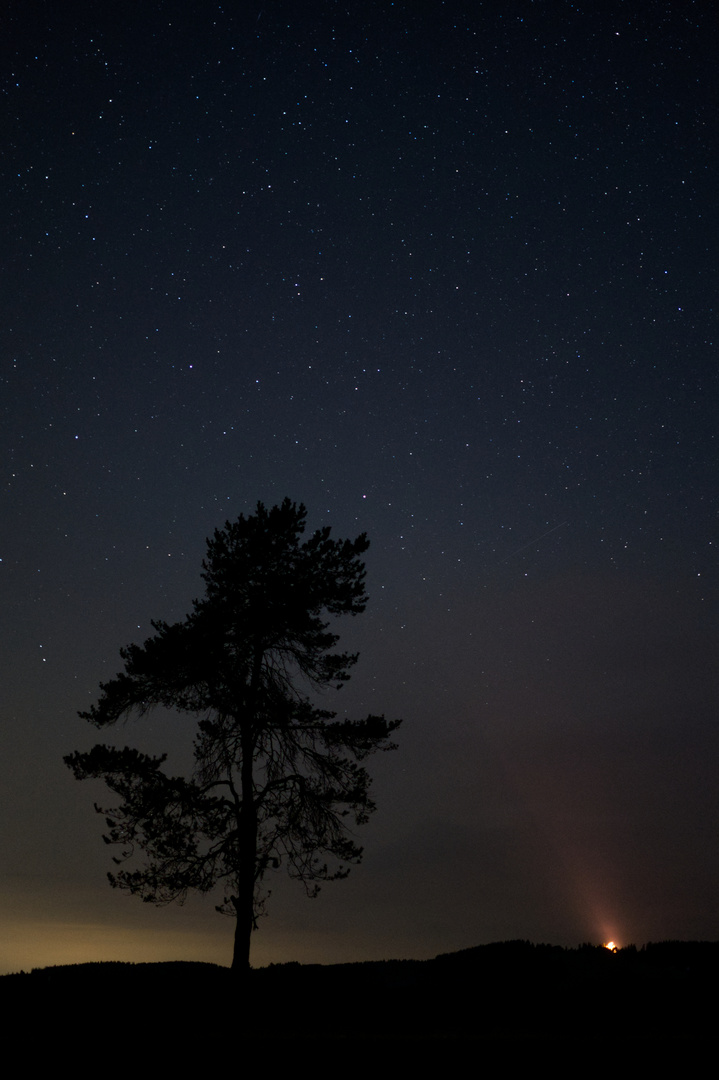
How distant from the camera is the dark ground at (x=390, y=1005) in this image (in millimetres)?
Result: 12383

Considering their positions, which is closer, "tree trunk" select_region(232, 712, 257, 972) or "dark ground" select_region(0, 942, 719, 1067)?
"dark ground" select_region(0, 942, 719, 1067)

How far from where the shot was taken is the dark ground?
12.4 metres

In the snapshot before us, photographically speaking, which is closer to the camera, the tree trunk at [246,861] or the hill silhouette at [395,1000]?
the hill silhouette at [395,1000]

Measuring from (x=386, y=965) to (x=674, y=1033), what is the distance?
761 centimetres

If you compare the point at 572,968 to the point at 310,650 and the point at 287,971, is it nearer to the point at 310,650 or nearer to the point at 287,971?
the point at 287,971

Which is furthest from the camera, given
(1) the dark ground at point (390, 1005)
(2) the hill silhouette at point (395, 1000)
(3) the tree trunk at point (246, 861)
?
(3) the tree trunk at point (246, 861)

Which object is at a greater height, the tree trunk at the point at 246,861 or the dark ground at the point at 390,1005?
the tree trunk at the point at 246,861

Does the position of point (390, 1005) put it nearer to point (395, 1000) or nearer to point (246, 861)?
point (395, 1000)

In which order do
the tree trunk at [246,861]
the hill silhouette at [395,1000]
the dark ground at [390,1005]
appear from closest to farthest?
the dark ground at [390,1005]
the hill silhouette at [395,1000]
the tree trunk at [246,861]

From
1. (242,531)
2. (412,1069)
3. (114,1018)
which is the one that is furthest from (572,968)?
(242,531)

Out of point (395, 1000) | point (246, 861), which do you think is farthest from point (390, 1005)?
point (246, 861)

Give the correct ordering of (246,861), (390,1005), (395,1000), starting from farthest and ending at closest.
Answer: (246,861)
(395,1000)
(390,1005)

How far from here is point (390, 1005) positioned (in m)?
16.2

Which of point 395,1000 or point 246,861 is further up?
point 246,861
